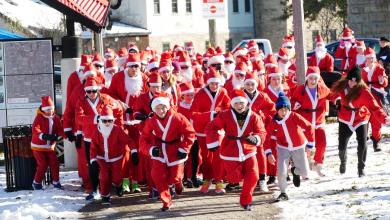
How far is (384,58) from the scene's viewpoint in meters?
17.8

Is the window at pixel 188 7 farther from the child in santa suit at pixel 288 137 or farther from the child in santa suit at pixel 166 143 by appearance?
the child in santa suit at pixel 166 143

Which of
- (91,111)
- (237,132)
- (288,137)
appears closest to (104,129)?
(91,111)

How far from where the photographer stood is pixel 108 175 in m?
11.1

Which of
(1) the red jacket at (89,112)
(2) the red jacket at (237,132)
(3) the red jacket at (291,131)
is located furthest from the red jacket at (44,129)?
(3) the red jacket at (291,131)

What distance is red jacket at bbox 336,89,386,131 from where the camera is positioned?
11.6 m

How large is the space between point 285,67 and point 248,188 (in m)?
6.82

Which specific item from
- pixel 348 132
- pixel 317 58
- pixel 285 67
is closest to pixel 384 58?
pixel 317 58

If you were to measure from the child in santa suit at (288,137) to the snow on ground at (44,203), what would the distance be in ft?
9.47

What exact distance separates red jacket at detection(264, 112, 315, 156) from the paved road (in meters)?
0.86

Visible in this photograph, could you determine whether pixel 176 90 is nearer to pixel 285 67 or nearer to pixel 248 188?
pixel 248 188

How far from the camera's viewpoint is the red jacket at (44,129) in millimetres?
12422

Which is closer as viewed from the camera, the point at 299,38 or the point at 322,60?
the point at 299,38

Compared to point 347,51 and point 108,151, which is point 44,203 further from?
point 347,51

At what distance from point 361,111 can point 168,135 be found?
331 cm
